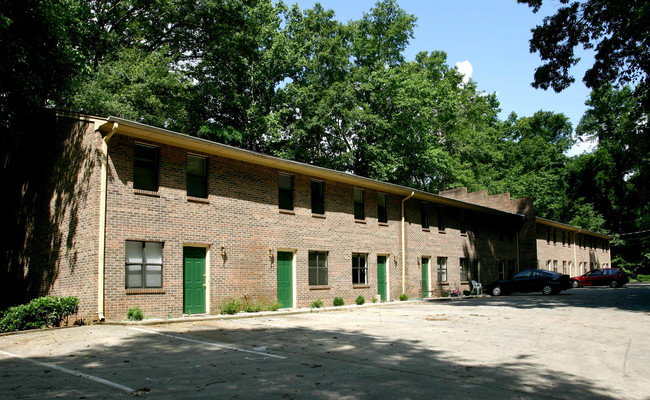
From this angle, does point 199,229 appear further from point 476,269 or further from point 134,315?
point 476,269

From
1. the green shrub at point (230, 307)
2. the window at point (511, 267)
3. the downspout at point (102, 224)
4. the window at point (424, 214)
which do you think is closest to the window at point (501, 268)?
the window at point (511, 267)

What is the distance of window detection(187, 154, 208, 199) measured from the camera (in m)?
17.3

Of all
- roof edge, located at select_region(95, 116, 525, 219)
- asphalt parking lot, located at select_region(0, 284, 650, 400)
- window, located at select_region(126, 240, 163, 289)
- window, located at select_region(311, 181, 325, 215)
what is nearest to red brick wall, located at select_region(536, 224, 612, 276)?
roof edge, located at select_region(95, 116, 525, 219)

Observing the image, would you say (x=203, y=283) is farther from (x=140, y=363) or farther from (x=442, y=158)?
(x=442, y=158)

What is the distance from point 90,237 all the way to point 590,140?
58.2 m

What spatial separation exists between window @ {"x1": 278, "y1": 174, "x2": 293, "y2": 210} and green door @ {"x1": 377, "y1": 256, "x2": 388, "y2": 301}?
6896mm

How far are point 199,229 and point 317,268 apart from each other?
253 inches

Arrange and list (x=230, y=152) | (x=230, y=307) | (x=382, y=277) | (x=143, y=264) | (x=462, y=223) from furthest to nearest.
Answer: (x=462, y=223) < (x=382, y=277) < (x=230, y=152) < (x=230, y=307) < (x=143, y=264)

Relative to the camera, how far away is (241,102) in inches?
1352

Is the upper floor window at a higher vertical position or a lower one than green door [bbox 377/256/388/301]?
higher

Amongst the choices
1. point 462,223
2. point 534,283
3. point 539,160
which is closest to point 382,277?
point 462,223

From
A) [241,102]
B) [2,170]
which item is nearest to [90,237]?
[2,170]

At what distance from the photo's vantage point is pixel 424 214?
2953cm

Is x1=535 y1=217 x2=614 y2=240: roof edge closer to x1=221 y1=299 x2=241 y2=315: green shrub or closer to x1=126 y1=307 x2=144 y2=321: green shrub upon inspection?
x1=221 y1=299 x2=241 y2=315: green shrub
